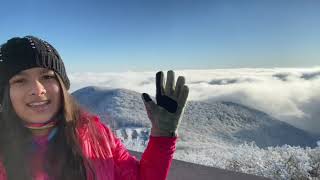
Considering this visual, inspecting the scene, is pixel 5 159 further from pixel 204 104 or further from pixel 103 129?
pixel 204 104

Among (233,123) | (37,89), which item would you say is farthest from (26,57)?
(233,123)

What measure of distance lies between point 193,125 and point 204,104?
1142 cm

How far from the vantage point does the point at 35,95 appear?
63.7 inches

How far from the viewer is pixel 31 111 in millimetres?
1647

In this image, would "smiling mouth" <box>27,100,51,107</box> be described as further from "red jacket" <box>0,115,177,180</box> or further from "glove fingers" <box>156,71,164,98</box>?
"glove fingers" <box>156,71,164,98</box>

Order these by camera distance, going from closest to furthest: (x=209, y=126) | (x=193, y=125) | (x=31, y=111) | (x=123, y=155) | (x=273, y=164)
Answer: (x=31, y=111) < (x=123, y=155) < (x=273, y=164) < (x=193, y=125) < (x=209, y=126)

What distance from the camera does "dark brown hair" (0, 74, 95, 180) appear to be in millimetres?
1650

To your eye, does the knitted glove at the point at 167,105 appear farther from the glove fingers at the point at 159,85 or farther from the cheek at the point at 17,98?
the cheek at the point at 17,98

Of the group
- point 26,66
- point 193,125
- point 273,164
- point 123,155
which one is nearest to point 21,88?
point 26,66

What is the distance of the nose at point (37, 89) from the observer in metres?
1.62

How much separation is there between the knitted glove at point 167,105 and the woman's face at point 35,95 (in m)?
0.32

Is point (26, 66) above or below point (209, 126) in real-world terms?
above

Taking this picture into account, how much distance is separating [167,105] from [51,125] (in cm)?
42

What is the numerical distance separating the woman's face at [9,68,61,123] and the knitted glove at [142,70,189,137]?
32 centimetres
